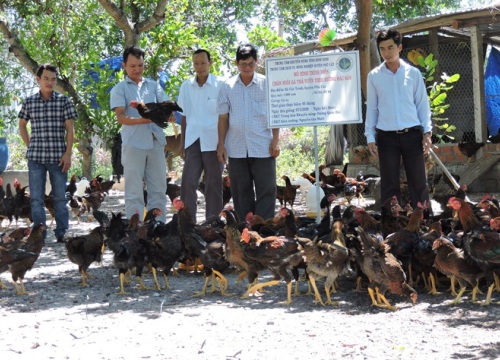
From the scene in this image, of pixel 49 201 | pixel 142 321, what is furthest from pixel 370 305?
pixel 49 201

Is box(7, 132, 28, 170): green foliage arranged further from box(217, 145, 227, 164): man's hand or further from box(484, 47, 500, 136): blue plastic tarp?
box(217, 145, 227, 164): man's hand

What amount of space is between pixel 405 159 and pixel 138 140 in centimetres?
291

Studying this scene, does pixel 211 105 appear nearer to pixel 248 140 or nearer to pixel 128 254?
pixel 248 140

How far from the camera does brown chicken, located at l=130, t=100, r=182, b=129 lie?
25.1 ft

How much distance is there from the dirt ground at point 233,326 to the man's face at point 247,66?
2.31m

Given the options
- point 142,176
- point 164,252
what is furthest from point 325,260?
point 142,176

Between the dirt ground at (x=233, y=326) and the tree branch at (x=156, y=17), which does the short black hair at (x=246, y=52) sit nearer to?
the dirt ground at (x=233, y=326)

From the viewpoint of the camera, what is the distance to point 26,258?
255 inches

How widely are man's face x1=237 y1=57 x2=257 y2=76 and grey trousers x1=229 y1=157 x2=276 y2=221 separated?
923mm

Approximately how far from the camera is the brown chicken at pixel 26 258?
21.1 feet

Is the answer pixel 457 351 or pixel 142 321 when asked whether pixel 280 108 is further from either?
pixel 457 351

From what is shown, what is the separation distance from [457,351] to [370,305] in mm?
1325

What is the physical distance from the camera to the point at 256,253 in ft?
19.1

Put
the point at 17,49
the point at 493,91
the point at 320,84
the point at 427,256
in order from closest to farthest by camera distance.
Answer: the point at 427,256
the point at 320,84
the point at 17,49
the point at 493,91
